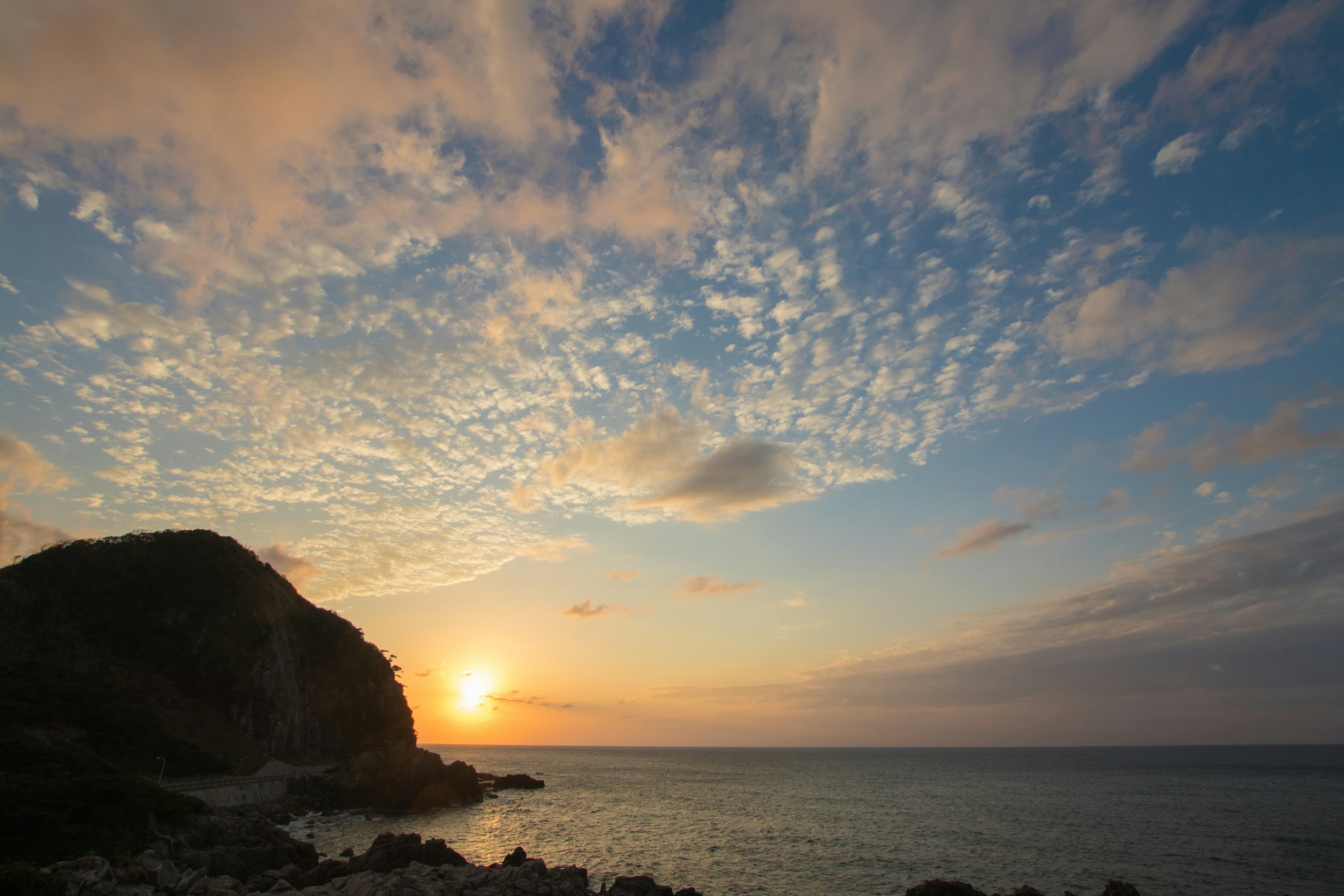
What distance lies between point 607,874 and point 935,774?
406ft

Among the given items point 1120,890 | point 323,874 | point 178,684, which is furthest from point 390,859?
point 178,684

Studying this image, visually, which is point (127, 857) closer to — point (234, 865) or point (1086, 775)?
point (234, 865)

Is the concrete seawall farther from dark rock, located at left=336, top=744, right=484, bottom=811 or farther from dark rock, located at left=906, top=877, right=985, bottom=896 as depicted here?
dark rock, located at left=906, top=877, right=985, bottom=896

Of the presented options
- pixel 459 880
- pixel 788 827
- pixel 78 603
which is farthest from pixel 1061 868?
pixel 78 603

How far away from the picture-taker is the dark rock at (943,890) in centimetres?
3234

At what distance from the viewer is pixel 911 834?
5728 cm

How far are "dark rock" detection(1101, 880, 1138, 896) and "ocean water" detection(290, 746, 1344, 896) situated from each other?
6.55 m

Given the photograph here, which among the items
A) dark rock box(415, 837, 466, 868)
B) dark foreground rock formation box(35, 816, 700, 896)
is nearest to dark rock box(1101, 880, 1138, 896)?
dark foreground rock formation box(35, 816, 700, 896)

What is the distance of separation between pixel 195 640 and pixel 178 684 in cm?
557

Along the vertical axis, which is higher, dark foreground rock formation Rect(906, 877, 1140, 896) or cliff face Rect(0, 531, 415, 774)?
cliff face Rect(0, 531, 415, 774)

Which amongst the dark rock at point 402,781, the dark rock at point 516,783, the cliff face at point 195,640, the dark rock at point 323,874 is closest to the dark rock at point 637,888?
the dark rock at point 323,874

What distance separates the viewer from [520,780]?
10038cm

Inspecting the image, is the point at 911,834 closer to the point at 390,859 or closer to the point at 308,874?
the point at 390,859

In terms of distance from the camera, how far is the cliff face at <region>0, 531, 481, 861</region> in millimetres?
41000
